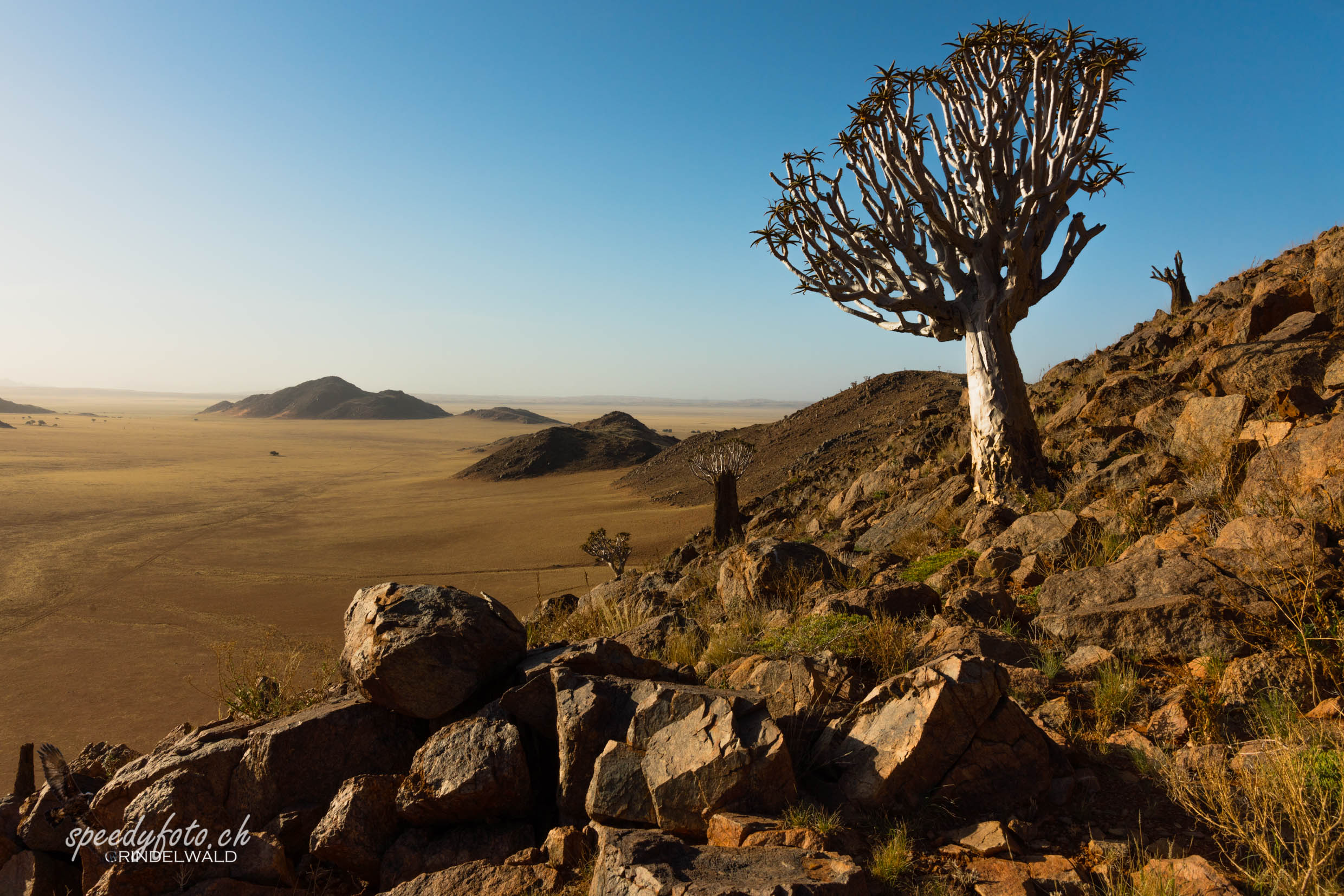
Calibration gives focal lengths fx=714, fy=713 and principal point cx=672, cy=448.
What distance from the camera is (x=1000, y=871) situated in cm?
297

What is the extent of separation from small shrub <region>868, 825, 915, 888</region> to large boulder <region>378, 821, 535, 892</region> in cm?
185

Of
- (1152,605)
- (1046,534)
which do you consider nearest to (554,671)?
(1152,605)

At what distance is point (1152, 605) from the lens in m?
4.54

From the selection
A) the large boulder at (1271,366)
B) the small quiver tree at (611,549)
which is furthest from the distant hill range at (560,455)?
the large boulder at (1271,366)

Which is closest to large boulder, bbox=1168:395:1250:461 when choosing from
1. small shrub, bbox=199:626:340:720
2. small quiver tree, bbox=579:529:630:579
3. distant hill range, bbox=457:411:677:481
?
small shrub, bbox=199:626:340:720

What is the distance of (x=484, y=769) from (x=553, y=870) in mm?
668

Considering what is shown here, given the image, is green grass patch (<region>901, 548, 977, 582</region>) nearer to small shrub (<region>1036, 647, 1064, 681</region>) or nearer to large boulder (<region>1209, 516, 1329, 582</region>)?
small shrub (<region>1036, 647, 1064, 681</region>)

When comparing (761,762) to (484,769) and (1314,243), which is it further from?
(1314,243)

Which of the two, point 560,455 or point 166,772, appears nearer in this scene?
point 166,772

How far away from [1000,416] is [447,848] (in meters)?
8.22

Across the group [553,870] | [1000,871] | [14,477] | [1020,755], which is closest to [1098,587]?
[1020,755]

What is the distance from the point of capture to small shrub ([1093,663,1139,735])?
12.8 feet

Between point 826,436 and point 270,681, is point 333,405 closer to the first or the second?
point 826,436

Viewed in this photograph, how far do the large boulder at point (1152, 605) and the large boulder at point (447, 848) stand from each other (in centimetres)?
377
